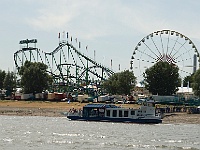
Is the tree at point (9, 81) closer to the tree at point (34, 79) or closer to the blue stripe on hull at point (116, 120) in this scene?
the tree at point (34, 79)

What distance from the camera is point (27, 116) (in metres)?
99.7

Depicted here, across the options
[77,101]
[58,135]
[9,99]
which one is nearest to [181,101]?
[77,101]

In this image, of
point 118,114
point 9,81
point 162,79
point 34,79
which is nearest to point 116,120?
point 118,114

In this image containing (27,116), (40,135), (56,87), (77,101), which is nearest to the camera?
(40,135)

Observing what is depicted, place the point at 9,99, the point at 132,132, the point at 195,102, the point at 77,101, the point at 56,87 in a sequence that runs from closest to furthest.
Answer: the point at 132,132, the point at 195,102, the point at 77,101, the point at 9,99, the point at 56,87

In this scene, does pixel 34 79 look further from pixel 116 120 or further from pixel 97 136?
pixel 97 136

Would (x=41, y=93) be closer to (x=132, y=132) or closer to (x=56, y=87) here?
(x=56, y=87)

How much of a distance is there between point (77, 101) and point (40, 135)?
65.3 m

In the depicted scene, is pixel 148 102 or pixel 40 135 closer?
pixel 40 135

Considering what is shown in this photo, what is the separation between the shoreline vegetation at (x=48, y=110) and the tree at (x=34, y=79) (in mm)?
14226

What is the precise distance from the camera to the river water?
5297 centimetres

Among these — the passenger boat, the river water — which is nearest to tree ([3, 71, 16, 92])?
the passenger boat

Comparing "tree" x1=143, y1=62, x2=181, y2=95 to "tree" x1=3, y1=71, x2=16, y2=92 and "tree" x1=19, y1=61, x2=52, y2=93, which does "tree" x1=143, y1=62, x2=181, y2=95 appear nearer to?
"tree" x1=19, y1=61, x2=52, y2=93

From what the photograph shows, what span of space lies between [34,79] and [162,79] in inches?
1398
